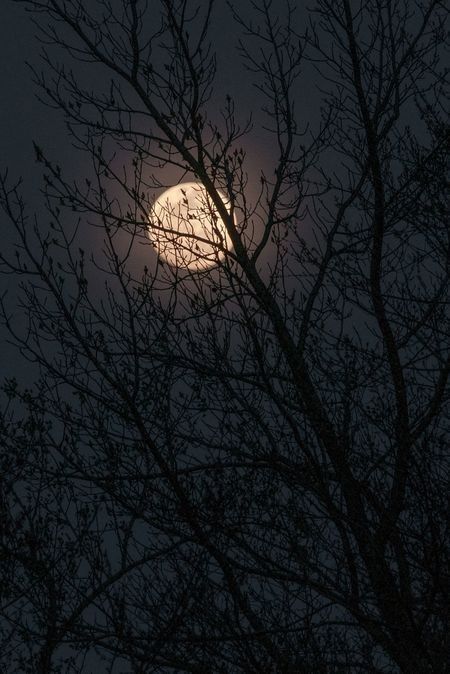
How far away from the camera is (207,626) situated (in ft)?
23.9

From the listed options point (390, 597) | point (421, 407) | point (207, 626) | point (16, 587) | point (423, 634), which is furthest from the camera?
point (16, 587)

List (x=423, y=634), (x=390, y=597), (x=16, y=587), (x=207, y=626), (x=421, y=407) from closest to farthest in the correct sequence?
1. (x=390, y=597)
2. (x=423, y=634)
3. (x=207, y=626)
4. (x=421, y=407)
5. (x=16, y=587)

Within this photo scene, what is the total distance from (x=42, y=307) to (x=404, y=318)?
125 inches

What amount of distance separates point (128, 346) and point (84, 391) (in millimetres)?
539

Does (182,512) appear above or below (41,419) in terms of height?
below

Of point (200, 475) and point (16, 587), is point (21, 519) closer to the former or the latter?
point (16, 587)

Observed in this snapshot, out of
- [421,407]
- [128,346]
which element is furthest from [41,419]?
[421,407]

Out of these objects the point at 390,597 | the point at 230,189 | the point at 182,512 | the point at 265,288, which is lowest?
the point at 390,597

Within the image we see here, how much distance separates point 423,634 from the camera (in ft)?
21.4

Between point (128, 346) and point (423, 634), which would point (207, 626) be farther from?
point (128, 346)

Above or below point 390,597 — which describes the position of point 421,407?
above

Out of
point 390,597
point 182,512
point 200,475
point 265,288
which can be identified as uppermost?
point 265,288

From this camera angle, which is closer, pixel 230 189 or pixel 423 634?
pixel 423 634

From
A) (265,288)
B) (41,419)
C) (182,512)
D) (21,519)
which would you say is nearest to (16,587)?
(21,519)
